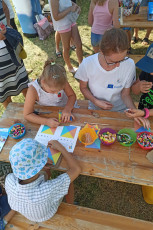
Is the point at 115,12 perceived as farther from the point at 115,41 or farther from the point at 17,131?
the point at 17,131

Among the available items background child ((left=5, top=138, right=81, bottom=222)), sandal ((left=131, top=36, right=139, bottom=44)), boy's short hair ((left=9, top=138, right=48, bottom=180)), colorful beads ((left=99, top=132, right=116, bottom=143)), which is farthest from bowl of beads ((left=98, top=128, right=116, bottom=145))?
sandal ((left=131, top=36, right=139, bottom=44))

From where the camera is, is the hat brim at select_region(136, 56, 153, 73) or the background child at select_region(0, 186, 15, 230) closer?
the background child at select_region(0, 186, 15, 230)

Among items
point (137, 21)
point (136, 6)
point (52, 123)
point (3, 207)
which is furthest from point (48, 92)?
point (136, 6)

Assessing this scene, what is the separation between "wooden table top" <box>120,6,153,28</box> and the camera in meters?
3.23

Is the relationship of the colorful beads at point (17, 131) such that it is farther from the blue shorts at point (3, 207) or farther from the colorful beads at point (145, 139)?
the colorful beads at point (145, 139)

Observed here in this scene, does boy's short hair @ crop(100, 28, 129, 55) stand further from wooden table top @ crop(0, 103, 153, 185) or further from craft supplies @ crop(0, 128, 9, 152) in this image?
craft supplies @ crop(0, 128, 9, 152)

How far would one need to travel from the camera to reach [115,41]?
5.35 feet

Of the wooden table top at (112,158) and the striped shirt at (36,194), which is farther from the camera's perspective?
the wooden table top at (112,158)

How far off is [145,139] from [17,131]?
1.20 metres

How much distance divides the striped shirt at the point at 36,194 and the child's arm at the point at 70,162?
5cm

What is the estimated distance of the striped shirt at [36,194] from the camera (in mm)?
→ 1329

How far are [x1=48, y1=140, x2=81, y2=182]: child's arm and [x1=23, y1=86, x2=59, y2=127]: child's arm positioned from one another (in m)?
0.26

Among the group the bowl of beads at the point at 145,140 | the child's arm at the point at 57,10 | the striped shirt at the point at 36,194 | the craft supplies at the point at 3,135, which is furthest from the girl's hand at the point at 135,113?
the child's arm at the point at 57,10

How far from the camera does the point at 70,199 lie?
214 cm
